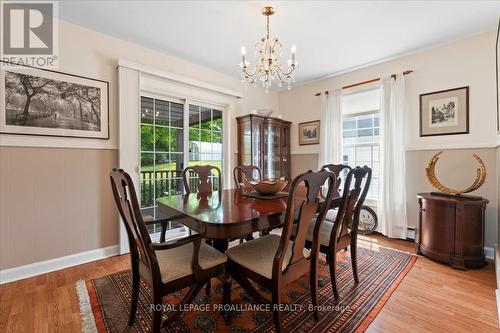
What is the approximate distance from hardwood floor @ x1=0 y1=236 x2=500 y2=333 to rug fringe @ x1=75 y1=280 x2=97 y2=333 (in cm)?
4

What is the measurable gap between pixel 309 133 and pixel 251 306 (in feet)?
10.7

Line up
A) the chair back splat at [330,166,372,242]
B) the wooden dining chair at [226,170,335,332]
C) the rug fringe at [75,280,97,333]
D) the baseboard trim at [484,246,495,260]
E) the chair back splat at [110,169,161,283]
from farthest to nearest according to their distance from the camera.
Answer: the baseboard trim at [484,246,495,260], the chair back splat at [330,166,372,242], the rug fringe at [75,280,97,333], the wooden dining chair at [226,170,335,332], the chair back splat at [110,169,161,283]

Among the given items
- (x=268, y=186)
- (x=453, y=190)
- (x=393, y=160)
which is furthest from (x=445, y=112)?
(x=268, y=186)

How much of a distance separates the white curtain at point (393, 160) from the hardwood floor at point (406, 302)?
2.75ft

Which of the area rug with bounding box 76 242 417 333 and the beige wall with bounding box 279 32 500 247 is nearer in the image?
the area rug with bounding box 76 242 417 333

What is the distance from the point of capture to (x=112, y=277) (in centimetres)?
215

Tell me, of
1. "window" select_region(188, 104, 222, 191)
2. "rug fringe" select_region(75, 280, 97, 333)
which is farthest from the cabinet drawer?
"rug fringe" select_region(75, 280, 97, 333)

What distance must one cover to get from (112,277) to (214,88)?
110 inches

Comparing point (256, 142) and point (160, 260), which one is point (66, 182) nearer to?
point (160, 260)

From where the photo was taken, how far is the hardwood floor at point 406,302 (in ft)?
5.02

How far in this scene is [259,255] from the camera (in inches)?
60.1

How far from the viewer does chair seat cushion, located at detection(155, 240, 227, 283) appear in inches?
51.6

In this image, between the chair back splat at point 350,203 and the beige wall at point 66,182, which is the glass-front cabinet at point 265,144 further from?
the chair back splat at point 350,203

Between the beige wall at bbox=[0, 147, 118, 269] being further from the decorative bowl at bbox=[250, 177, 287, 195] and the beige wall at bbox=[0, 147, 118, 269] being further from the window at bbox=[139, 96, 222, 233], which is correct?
the decorative bowl at bbox=[250, 177, 287, 195]
